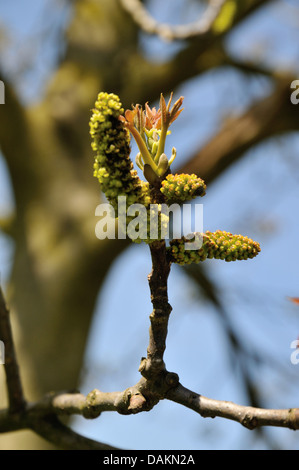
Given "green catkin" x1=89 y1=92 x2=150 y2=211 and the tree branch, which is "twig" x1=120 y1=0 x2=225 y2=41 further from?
"green catkin" x1=89 y1=92 x2=150 y2=211

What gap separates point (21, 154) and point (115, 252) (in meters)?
1.00

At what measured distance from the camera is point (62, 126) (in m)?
3.54

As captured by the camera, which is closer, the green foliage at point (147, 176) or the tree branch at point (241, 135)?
the green foliage at point (147, 176)

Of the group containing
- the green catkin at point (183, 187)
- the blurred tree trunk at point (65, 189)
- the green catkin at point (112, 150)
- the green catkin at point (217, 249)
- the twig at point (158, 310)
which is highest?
→ the blurred tree trunk at point (65, 189)

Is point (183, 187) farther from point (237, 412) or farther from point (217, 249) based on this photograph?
point (237, 412)

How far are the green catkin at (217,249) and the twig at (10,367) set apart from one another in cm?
51

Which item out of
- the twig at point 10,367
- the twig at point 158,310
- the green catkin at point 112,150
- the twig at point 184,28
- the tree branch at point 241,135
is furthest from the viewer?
the tree branch at point 241,135

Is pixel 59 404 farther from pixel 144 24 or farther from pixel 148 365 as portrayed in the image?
pixel 144 24

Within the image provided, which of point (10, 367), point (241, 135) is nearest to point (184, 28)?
point (241, 135)

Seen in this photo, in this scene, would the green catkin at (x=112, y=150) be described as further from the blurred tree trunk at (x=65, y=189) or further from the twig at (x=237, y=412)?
the blurred tree trunk at (x=65, y=189)

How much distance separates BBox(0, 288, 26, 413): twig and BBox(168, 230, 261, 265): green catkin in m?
0.51

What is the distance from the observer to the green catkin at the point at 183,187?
2.29ft

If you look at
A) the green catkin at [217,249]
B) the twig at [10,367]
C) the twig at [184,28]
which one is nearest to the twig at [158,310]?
the green catkin at [217,249]

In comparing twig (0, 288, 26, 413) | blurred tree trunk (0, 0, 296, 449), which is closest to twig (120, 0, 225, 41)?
blurred tree trunk (0, 0, 296, 449)
